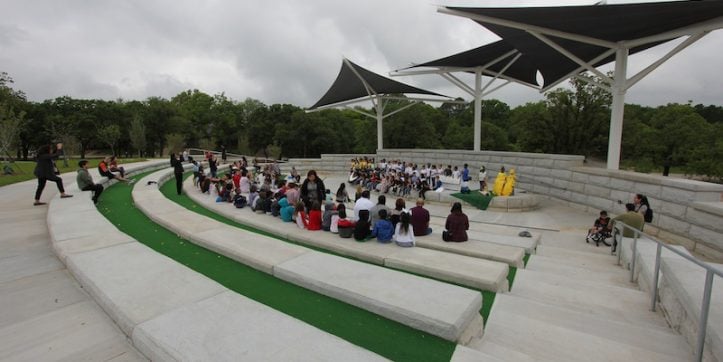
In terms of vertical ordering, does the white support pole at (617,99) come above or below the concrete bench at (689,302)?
above

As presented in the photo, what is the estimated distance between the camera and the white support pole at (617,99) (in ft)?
35.2

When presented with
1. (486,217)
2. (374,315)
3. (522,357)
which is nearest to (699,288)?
(522,357)

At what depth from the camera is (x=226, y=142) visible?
54.8 metres

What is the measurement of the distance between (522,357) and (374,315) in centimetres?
151

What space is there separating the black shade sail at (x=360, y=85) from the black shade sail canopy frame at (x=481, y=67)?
3485 millimetres

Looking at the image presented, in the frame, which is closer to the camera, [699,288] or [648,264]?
[699,288]

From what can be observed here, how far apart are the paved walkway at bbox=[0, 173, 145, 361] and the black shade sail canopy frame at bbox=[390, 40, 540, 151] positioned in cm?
1744

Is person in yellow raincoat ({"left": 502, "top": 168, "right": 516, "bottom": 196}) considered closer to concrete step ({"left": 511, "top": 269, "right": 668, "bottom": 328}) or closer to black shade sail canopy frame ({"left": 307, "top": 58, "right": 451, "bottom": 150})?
concrete step ({"left": 511, "top": 269, "right": 668, "bottom": 328})

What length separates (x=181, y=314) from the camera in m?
3.22

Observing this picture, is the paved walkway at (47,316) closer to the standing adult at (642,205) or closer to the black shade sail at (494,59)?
the standing adult at (642,205)

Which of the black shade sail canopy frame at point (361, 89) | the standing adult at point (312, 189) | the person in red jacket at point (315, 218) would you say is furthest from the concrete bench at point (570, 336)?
the black shade sail canopy frame at point (361, 89)

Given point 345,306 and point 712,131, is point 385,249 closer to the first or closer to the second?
point 345,306

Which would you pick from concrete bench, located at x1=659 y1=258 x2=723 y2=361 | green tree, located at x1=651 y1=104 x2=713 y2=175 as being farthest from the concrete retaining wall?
green tree, located at x1=651 y1=104 x2=713 y2=175

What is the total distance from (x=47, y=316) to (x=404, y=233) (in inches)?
209
